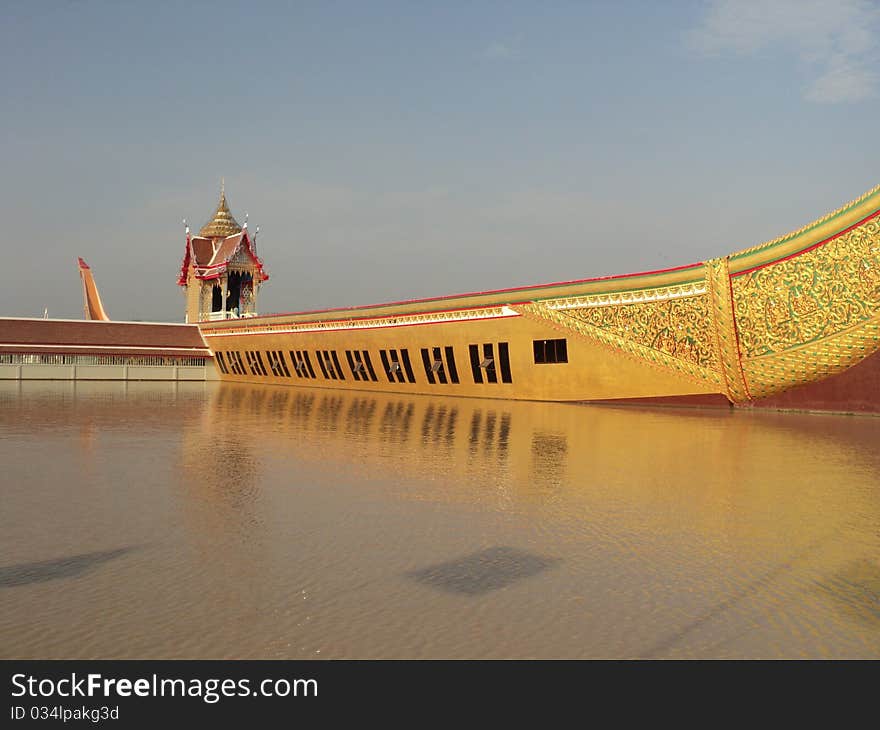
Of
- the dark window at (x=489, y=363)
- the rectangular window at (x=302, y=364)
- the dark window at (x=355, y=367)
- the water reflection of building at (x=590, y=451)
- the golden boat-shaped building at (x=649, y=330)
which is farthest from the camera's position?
the rectangular window at (x=302, y=364)

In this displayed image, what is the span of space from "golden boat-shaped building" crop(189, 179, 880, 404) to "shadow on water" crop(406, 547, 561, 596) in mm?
13935

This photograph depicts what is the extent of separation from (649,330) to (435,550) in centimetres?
1494

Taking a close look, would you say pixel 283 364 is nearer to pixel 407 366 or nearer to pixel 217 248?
pixel 407 366

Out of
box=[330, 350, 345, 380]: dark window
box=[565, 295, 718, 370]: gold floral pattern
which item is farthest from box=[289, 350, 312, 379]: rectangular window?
box=[565, 295, 718, 370]: gold floral pattern

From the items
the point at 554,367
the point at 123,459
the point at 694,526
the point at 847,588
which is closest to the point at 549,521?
the point at 694,526

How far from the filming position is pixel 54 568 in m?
4.41

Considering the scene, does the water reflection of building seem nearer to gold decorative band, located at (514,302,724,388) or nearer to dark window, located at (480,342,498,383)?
gold decorative band, located at (514,302,724,388)

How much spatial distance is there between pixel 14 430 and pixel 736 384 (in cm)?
1507

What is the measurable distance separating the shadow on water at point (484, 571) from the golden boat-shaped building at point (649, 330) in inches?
549

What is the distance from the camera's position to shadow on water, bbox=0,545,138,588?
4.18 metres

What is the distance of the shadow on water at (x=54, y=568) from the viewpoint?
13.7 feet

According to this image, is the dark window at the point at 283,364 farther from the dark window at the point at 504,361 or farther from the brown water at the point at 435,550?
the brown water at the point at 435,550

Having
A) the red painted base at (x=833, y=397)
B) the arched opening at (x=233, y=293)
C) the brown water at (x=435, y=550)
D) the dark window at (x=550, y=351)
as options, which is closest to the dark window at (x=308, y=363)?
the arched opening at (x=233, y=293)

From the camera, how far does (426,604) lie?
388 cm
